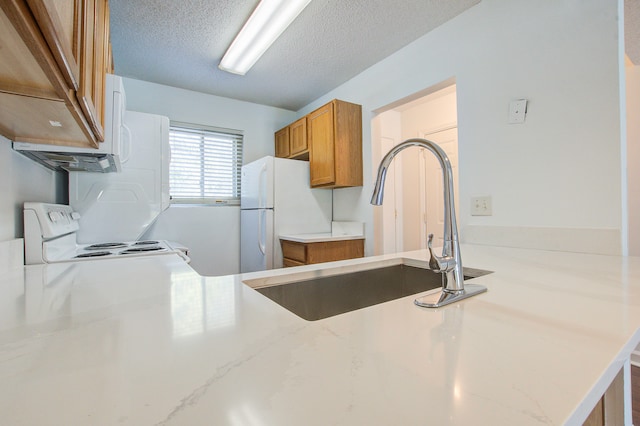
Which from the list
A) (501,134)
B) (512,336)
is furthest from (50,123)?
(501,134)

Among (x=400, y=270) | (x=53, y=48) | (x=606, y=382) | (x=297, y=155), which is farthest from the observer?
(x=297, y=155)

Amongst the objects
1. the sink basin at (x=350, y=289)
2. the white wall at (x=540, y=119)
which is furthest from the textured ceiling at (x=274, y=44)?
the sink basin at (x=350, y=289)

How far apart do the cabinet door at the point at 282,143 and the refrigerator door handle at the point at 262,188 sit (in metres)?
0.64

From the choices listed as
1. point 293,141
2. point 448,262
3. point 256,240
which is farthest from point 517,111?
point 256,240

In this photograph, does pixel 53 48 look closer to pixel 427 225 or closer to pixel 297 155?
pixel 297 155

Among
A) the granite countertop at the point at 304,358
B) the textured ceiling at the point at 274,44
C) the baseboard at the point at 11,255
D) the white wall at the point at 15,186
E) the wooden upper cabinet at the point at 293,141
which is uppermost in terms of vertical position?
the textured ceiling at the point at 274,44

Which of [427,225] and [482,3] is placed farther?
[427,225]

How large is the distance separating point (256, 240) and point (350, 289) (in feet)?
6.51

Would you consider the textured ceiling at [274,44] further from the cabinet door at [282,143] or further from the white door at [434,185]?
the white door at [434,185]

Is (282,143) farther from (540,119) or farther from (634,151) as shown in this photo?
(634,151)

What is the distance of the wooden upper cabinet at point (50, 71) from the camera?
1.79ft

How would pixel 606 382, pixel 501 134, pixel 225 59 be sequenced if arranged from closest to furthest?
pixel 606 382 → pixel 501 134 → pixel 225 59

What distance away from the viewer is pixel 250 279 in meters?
0.88

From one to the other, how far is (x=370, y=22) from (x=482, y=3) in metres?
0.71
